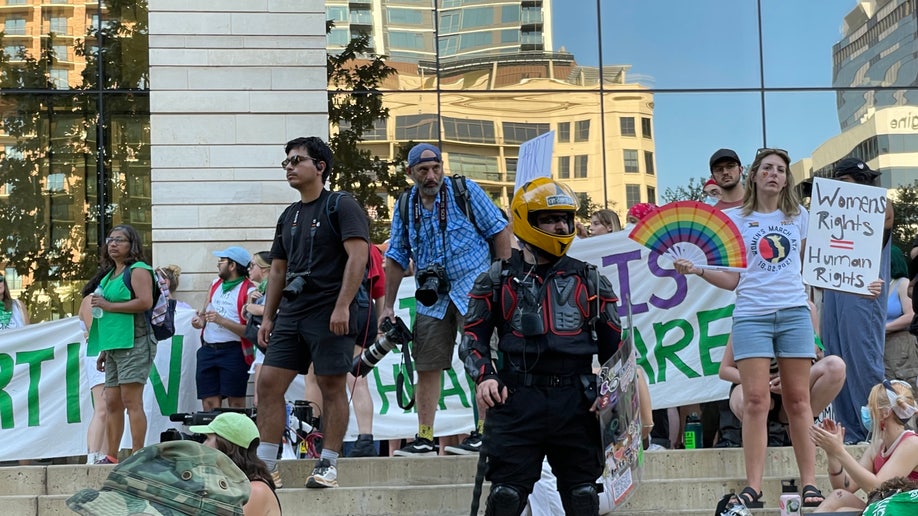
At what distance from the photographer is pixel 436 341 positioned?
28.3 ft

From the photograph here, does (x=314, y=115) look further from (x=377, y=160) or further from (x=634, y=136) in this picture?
(x=634, y=136)

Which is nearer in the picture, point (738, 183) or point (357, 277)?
point (357, 277)

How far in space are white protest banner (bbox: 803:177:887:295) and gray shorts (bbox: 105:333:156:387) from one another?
14.6ft

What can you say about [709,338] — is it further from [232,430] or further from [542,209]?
[232,430]

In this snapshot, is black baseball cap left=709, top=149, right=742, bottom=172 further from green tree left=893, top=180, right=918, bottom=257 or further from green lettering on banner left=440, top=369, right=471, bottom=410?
green tree left=893, top=180, right=918, bottom=257

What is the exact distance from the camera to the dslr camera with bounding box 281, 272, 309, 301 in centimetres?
798

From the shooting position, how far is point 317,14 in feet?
49.3

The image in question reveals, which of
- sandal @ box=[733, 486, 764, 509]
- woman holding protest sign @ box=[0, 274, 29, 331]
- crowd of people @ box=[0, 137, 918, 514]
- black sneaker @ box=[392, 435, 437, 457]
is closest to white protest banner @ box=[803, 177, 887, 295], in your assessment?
crowd of people @ box=[0, 137, 918, 514]

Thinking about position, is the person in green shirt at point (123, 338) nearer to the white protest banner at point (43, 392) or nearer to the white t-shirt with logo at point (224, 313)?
the white t-shirt with logo at point (224, 313)

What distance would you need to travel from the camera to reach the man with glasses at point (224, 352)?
1116 centimetres

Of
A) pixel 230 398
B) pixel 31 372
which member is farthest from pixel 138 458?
pixel 31 372

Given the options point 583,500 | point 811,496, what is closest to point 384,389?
point 811,496

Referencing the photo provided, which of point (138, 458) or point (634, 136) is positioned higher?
point (634, 136)

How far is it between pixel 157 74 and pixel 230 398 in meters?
4.88
